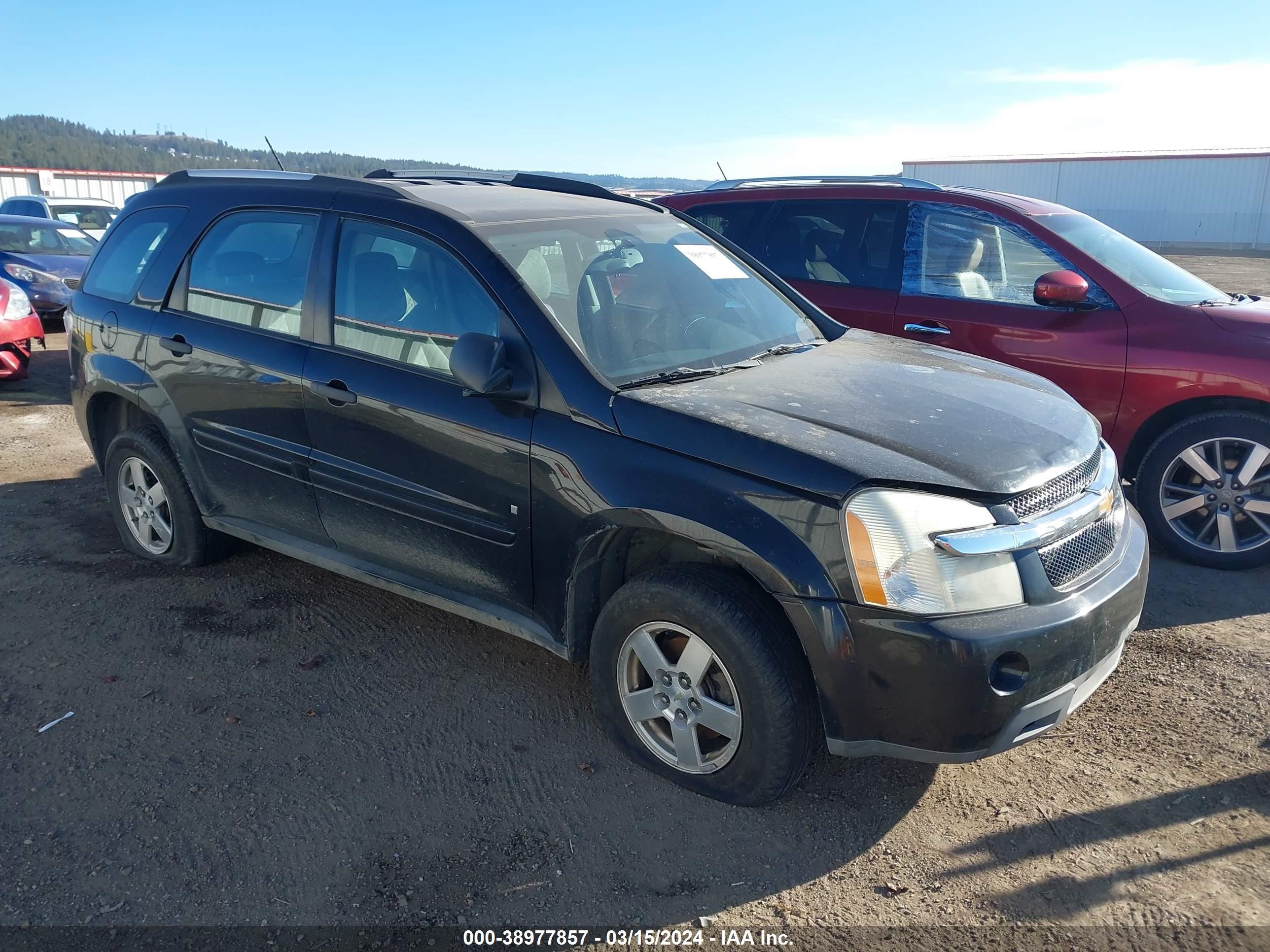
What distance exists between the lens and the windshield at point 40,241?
13.3 meters

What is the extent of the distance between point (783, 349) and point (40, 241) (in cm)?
1320

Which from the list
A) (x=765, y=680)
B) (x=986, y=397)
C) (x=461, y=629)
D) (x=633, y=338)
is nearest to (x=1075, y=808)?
(x=765, y=680)

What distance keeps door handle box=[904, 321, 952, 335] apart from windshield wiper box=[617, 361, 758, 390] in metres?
2.16

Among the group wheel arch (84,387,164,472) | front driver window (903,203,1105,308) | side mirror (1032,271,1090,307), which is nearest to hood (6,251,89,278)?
wheel arch (84,387,164,472)

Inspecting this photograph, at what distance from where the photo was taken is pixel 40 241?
13430 millimetres

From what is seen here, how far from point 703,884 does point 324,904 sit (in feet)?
3.42

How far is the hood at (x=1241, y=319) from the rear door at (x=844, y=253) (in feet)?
5.44

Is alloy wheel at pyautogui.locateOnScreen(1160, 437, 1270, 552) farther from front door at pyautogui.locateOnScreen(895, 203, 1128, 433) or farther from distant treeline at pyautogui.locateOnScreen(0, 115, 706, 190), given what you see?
distant treeline at pyautogui.locateOnScreen(0, 115, 706, 190)

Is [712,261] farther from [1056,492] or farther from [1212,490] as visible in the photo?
[1212,490]

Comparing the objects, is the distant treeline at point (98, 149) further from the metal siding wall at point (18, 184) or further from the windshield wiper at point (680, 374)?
the windshield wiper at point (680, 374)

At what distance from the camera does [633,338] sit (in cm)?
355

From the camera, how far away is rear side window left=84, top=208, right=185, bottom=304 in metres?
4.64

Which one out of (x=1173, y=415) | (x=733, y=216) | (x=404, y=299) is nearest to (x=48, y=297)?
(x=733, y=216)

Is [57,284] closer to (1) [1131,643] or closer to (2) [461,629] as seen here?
(2) [461,629]
